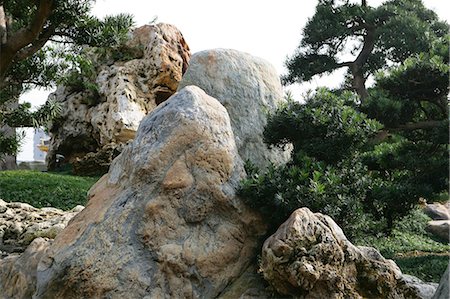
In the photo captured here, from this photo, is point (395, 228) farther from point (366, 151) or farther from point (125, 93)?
point (125, 93)

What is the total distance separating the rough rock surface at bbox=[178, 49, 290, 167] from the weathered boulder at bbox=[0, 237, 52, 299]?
2521 mm

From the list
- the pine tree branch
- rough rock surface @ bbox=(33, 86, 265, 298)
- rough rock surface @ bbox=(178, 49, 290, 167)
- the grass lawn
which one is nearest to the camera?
rough rock surface @ bbox=(33, 86, 265, 298)

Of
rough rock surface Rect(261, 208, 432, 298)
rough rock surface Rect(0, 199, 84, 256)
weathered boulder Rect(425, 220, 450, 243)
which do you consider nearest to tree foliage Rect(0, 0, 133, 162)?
rough rock surface Rect(0, 199, 84, 256)

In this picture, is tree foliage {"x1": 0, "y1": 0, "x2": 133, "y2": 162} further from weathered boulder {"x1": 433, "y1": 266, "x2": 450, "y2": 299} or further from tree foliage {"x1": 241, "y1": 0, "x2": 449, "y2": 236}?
weathered boulder {"x1": 433, "y1": 266, "x2": 450, "y2": 299}

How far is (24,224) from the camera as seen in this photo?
9.37 metres

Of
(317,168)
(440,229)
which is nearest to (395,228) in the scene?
(440,229)

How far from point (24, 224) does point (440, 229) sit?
→ 335 inches

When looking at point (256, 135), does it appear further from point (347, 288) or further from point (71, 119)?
point (71, 119)

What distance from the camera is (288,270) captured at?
437 centimetres

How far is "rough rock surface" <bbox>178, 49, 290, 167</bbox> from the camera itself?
6141 millimetres

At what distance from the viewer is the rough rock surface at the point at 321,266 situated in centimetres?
436

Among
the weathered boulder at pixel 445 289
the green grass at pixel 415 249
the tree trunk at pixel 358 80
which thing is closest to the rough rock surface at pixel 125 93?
the tree trunk at pixel 358 80

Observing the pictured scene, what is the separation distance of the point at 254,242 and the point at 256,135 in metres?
1.46

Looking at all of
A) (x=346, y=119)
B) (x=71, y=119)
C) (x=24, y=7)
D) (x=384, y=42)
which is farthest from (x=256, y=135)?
(x=71, y=119)
